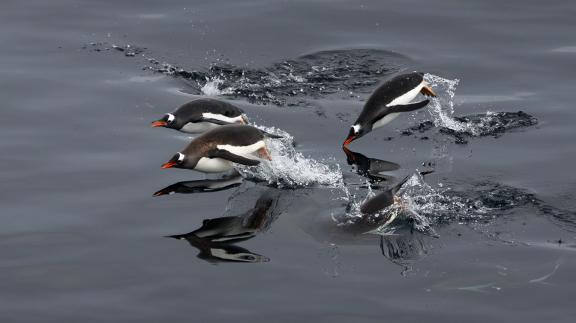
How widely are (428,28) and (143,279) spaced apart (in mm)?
8436

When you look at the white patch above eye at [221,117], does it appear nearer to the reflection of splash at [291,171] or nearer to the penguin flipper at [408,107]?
the reflection of splash at [291,171]

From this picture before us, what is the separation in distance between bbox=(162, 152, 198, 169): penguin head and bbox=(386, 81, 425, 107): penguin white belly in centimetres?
258

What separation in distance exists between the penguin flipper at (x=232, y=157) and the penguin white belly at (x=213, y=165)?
7 centimetres

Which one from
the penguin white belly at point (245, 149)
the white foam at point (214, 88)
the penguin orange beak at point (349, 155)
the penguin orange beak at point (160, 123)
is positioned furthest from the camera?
the white foam at point (214, 88)

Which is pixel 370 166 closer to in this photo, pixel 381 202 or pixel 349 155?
pixel 349 155

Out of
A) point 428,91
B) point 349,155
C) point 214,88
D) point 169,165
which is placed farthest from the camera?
point 214,88

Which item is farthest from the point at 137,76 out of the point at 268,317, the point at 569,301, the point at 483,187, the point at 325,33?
the point at 569,301

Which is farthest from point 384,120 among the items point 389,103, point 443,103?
point 443,103

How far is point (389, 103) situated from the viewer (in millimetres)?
11500

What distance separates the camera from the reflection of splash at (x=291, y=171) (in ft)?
32.4

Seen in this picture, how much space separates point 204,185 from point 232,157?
1.29 ft

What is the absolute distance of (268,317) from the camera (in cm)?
752

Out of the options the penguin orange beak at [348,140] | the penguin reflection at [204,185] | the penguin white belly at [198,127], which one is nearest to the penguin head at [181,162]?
the penguin reflection at [204,185]

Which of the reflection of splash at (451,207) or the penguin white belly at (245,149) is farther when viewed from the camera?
the penguin white belly at (245,149)
